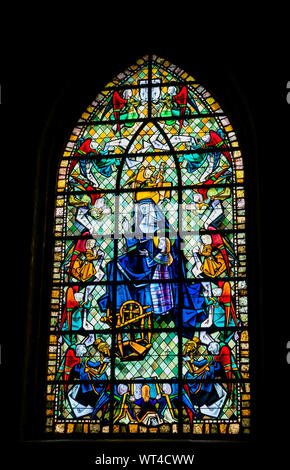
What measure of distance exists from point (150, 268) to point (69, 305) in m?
0.85

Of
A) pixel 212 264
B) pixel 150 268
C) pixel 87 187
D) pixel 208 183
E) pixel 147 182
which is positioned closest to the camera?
pixel 212 264

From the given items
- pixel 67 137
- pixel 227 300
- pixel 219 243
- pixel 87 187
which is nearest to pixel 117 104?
pixel 67 137

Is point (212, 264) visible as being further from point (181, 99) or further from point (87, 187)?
point (181, 99)

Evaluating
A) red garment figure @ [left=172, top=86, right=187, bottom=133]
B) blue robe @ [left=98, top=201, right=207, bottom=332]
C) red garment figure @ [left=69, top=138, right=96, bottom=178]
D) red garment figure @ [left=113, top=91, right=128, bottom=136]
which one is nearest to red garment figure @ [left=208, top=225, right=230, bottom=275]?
blue robe @ [left=98, top=201, right=207, bottom=332]

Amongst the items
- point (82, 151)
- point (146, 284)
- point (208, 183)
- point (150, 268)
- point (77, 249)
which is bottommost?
point (146, 284)

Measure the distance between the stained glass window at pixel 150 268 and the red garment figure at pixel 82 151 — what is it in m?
0.01

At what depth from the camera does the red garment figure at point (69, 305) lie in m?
8.72

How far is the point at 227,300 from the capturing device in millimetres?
8516

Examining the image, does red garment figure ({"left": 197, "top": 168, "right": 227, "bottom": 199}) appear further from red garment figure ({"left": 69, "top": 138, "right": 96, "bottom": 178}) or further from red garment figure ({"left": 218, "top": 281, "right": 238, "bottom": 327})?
red garment figure ({"left": 69, "top": 138, "right": 96, "bottom": 178})

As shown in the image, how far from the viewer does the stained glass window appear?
824cm

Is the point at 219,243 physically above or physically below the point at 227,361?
above

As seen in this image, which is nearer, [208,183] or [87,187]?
[208,183]
